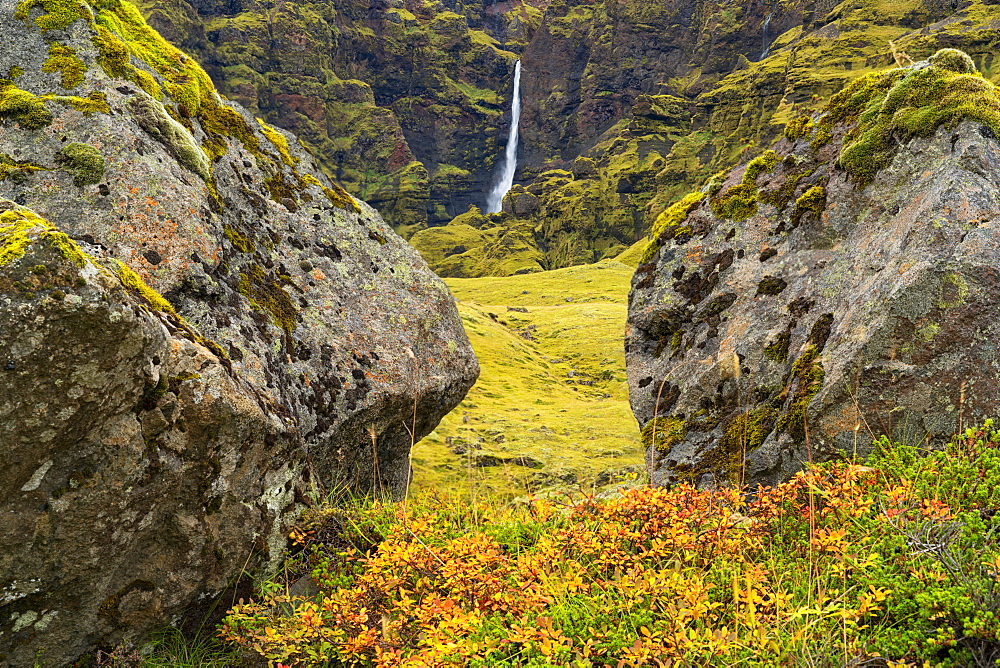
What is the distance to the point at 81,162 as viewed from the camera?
32.3 ft

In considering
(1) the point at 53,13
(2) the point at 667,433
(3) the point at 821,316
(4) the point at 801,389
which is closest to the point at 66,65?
(1) the point at 53,13

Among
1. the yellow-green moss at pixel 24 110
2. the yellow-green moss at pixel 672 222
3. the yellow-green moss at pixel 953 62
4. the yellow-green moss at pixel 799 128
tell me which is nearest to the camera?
the yellow-green moss at pixel 24 110

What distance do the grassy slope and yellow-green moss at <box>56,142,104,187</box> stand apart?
7597 millimetres

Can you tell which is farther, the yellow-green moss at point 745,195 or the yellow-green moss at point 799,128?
the yellow-green moss at point 799,128

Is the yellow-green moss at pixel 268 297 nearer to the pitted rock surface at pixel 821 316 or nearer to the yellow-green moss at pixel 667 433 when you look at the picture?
the pitted rock surface at pixel 821 316

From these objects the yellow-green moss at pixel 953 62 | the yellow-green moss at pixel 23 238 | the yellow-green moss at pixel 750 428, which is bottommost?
the yellow-green moss at pixel 750 428

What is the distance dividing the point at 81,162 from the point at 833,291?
13066 mm

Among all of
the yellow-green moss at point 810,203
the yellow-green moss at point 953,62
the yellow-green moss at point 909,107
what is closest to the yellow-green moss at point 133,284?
the yellow-green moss at point 810,203

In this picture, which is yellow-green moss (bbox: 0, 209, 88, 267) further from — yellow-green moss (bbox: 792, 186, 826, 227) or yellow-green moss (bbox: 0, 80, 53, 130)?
yellow-green moss (bbox: 792, 186, 826, 227)

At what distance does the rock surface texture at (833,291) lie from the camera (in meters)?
8.84

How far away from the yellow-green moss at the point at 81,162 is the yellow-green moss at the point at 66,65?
170 centimetres

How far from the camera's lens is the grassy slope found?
24344 millimetres

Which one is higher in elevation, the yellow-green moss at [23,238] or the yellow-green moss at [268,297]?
the yellow-green moss at [23,238]

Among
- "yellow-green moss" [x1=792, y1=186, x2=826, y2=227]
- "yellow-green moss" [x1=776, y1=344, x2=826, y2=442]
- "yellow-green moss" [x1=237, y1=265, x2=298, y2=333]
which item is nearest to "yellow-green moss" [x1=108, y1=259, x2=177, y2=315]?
"yellow-green moss" [x1=237, y1=265, x2=298, y2=333]
